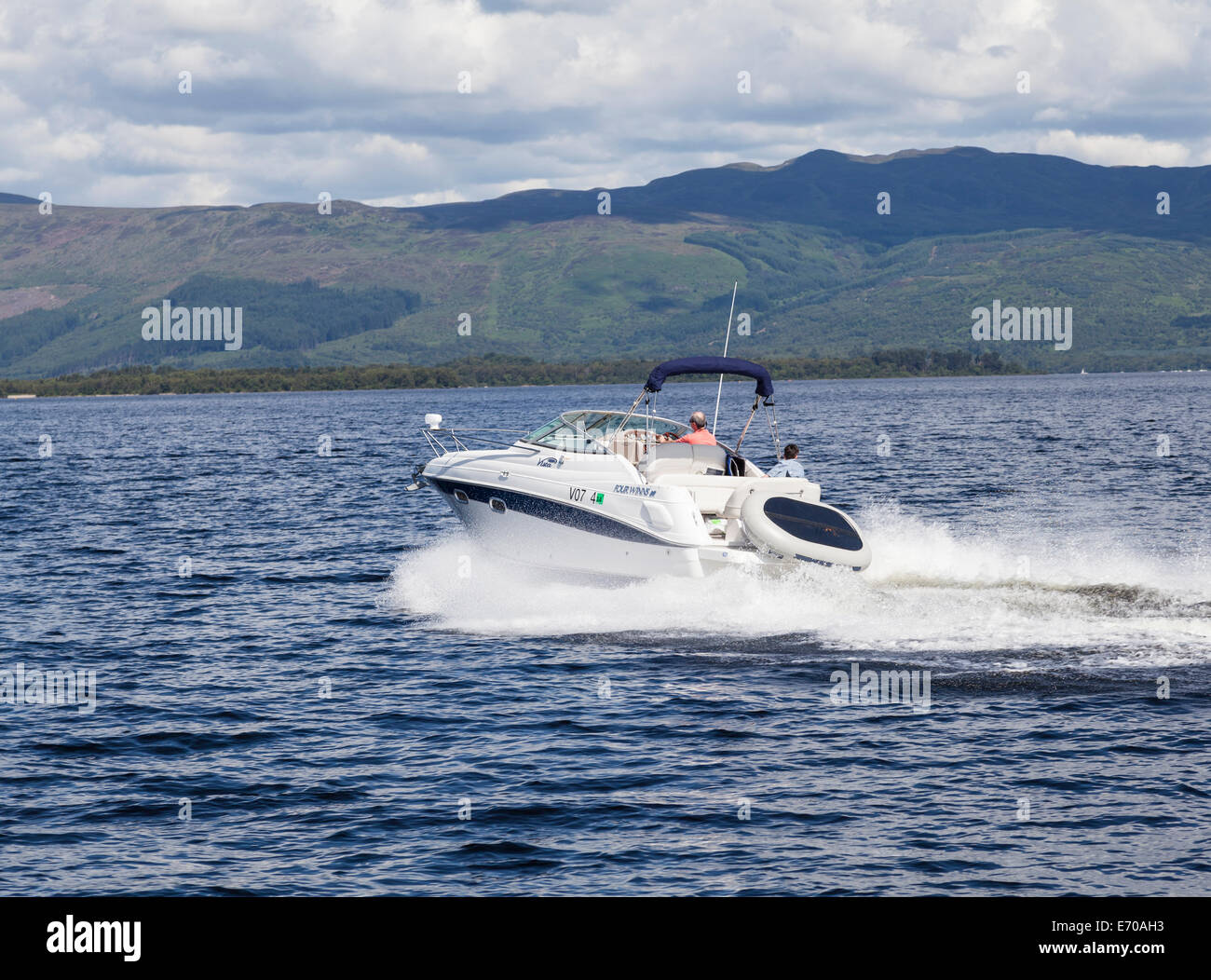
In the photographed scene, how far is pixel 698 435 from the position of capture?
71.3ft

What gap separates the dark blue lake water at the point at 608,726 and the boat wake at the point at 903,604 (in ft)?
0.21

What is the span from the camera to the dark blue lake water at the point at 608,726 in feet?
35.1

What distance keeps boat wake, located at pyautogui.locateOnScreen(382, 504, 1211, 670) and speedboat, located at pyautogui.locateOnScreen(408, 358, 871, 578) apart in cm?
36

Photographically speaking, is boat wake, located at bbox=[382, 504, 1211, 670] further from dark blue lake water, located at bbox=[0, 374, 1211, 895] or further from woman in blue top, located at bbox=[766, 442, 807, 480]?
woman in blue top, located at bbox=[766, 442, 807, 480]

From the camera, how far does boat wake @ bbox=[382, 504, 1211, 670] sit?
54.0ft

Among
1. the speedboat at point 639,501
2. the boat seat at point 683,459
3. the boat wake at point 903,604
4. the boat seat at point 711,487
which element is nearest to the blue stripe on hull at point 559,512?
the speedboat at point 639,501

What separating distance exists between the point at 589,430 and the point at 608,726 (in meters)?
8.02

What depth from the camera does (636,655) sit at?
17297 millimetres

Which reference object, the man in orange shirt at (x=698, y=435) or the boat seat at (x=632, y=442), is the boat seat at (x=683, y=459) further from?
the boat seat at (x=632, y=442)

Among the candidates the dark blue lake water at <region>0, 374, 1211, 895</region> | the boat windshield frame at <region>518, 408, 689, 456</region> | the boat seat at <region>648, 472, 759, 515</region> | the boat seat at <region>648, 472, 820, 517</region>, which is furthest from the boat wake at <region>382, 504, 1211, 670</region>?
the boat windshield frame at <region>518, 408, 689, 456</region>

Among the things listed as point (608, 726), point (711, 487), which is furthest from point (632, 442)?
point (608, 726)

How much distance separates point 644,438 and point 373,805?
36.1 ft

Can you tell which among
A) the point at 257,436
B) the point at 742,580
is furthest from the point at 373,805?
the point at 257,436
